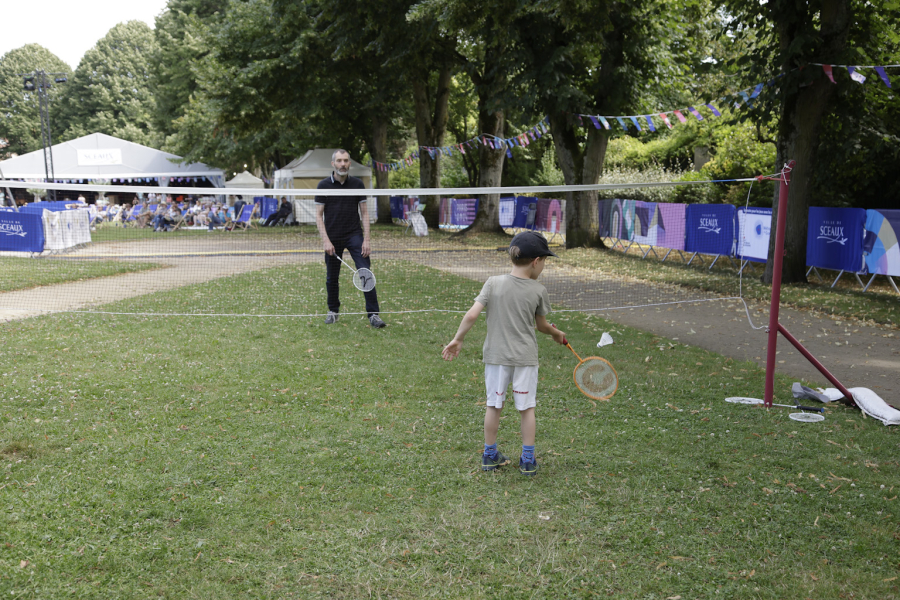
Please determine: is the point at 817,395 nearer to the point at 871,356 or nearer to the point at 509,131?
the point at 871,356

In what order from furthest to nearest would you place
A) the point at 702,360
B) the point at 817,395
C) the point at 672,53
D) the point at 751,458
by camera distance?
the point at 672,53 < the point at 702,360 < the point at 817,395 < the point at 751,458

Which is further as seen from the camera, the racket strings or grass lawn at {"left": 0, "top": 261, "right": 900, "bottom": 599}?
the racket strings

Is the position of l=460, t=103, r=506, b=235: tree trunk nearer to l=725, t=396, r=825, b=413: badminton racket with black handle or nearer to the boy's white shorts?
l=725, t=396, r=825, b=413: badminton racket with black handle

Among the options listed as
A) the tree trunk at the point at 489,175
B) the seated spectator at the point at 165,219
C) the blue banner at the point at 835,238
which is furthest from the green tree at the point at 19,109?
the blue banner at the point at 835,238

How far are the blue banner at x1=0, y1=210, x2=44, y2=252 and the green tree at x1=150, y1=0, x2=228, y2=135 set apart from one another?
2720cm

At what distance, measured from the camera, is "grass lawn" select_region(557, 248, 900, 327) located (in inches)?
463

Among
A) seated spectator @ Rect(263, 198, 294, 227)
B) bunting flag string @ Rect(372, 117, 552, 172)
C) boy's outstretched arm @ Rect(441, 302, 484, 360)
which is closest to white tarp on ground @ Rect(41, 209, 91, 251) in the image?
seated spectator @ Rect(263, 198, 294, 227)

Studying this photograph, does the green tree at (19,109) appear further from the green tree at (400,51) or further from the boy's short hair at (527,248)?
the boy's short hair at (527,248)

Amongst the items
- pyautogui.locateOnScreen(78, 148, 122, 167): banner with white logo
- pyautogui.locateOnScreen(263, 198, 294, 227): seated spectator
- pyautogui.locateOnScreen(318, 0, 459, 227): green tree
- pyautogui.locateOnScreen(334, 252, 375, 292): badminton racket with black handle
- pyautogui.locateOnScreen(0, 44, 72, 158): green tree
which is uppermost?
A: pyautogui.locateOnScreen(0, 44, 72, 158): green tree

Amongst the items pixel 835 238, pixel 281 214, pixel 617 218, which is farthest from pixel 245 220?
pixel 835 238

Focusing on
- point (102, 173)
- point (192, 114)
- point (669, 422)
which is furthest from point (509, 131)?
point (669, 422)

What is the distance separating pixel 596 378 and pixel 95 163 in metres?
44.9

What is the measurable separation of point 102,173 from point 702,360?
42770 millimetres

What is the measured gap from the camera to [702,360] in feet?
27.7
